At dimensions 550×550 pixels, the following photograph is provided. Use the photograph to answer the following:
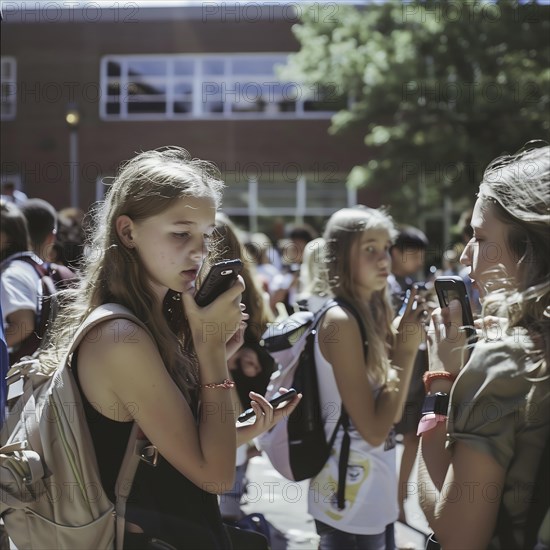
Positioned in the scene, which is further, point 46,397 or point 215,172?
point 215,172

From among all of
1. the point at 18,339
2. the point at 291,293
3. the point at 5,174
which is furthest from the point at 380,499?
the point at 5,174

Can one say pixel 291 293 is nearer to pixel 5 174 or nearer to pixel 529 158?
pixel 529 158

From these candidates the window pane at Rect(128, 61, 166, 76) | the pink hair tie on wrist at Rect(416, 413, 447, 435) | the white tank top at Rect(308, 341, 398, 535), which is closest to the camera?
the pink hair tie on wrist at Rect(416, 413, 447, 435)

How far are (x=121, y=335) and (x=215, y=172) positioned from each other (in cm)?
87

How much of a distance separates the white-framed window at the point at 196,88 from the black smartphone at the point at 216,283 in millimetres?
22110

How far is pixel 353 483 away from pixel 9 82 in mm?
24753

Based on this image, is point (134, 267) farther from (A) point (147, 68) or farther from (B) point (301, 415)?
(A) point (147, 68)

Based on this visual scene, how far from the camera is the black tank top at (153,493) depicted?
6.22ft

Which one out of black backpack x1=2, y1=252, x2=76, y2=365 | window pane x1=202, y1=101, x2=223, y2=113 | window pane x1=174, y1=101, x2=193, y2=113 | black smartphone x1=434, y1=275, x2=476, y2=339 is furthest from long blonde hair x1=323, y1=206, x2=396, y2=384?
window pane x1=174, y1=101, x2=193, y2=113

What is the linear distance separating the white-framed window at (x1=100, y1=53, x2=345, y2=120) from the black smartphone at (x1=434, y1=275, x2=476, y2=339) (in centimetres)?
2204

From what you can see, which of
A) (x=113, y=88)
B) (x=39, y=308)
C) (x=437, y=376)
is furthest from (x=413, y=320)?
(x=113, y=88)

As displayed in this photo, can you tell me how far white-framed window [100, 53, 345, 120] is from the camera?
77.7 feet

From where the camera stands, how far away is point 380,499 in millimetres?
3084

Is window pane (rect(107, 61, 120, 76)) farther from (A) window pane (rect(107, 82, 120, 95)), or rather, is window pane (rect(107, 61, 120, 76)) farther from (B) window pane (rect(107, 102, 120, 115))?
(B) window pane (rect(107, 102, 120, 115))
